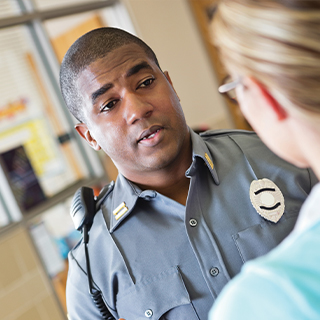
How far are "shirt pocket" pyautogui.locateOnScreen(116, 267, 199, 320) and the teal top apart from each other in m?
0.51

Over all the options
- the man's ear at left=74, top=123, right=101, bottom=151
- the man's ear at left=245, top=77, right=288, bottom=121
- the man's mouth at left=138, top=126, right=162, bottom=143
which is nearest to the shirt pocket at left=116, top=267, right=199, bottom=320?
the man's mouth at left=138, top=126, right=162, bottom=143

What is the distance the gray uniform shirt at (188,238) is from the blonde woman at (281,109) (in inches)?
18.7

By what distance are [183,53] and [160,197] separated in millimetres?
3110

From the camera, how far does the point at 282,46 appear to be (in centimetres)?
53

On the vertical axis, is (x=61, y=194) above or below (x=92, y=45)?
below

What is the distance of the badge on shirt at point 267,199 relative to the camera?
1.04 meters

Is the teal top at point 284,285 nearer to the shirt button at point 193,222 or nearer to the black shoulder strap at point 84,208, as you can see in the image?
the shirt button at point 193,222

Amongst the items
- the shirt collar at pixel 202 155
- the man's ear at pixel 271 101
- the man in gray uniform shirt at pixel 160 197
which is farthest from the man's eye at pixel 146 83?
the man's ear at pixel 271 101

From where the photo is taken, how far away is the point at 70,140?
3.09 metres

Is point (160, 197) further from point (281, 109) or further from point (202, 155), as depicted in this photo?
point (281, 109)

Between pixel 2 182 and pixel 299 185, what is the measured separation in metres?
2.05

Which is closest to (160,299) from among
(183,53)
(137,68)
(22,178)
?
(137,68)

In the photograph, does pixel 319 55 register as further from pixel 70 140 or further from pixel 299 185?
pixel 70 140

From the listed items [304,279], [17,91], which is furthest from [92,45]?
[17,91]
